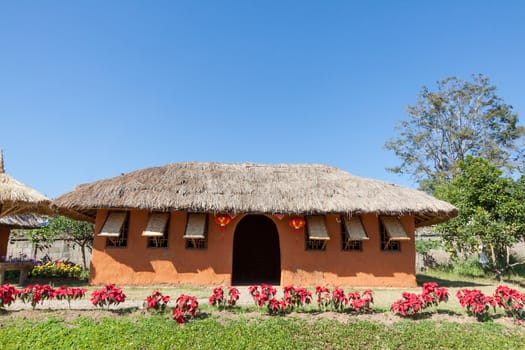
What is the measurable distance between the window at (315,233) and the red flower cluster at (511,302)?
4.21 metres

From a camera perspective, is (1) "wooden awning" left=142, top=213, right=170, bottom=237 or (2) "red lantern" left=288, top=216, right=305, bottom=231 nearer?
(1) "wooden awning" left=142, top=213, right=170, bottom=237

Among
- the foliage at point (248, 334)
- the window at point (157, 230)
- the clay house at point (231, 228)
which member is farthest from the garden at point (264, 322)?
the clay house at point (231, 228)

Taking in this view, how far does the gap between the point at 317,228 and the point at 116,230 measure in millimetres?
5666

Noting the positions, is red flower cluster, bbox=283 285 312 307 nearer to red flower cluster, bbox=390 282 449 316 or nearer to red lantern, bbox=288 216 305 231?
red flower cluster, bbox=390 282 449 316

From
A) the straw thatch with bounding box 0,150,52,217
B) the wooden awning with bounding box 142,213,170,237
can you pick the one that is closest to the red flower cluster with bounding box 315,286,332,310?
the wooden awning with bounding box 142,213,170,237

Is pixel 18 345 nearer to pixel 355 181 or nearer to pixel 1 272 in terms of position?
pixel 1 272

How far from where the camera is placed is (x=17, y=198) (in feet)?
31.0

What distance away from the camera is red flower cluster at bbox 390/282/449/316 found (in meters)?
5.69

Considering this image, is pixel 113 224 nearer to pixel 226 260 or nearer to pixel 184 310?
pixel 226 260

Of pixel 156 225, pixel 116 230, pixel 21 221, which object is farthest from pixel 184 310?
pixel 21 221

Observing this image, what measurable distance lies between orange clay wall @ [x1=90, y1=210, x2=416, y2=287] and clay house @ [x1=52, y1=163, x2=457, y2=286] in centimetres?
3

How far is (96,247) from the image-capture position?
951 cm

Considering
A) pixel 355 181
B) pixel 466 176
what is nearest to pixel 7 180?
pixel 355 181

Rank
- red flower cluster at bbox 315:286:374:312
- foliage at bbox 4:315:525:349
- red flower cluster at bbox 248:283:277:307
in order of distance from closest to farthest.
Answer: foliage at bbox 4:315:525:349 → red flower cluster at bbox 248:283:277:307 → red flower cluster at bbox 315:286:374:312
